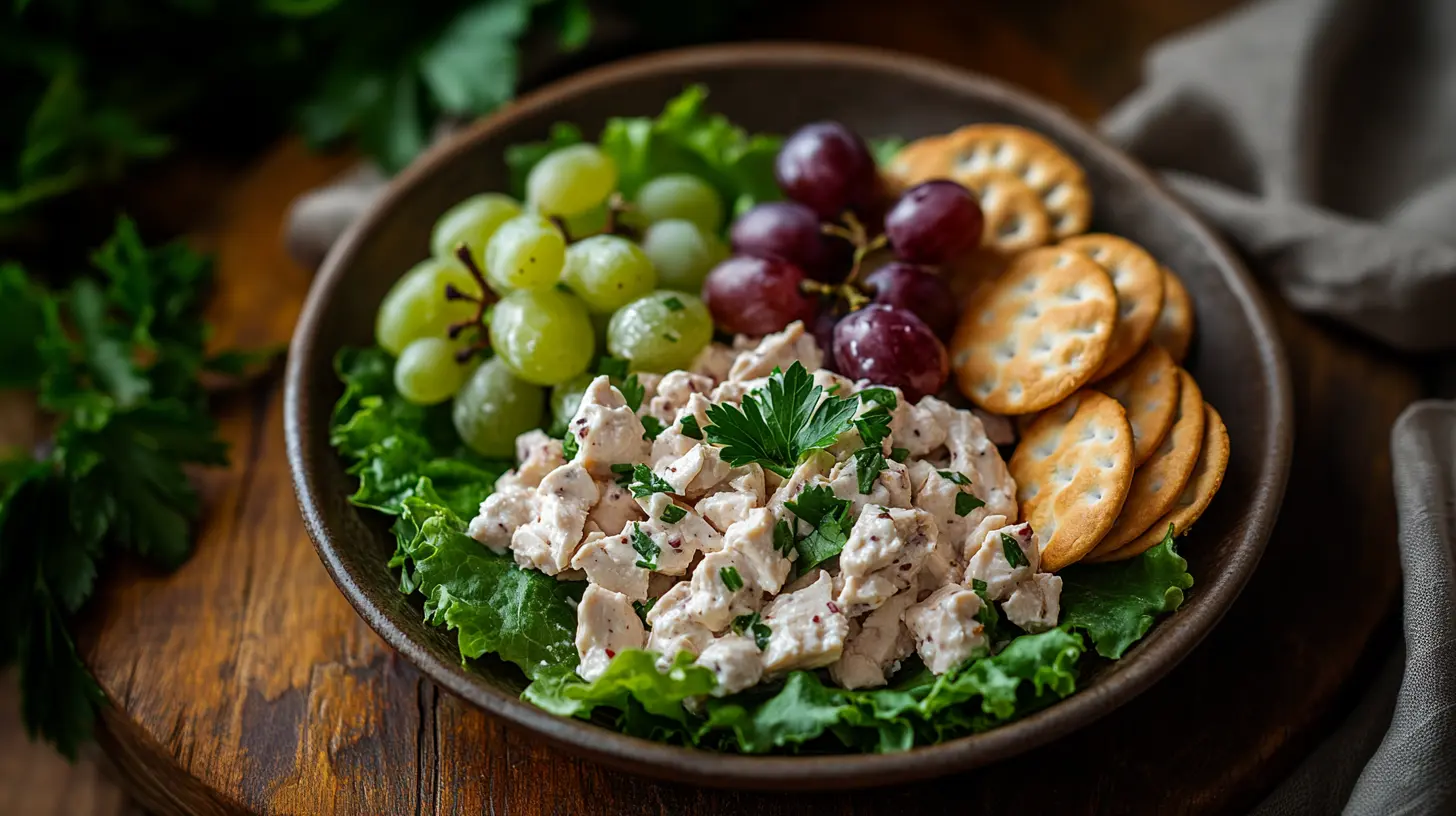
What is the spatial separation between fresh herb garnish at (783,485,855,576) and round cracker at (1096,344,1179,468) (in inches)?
16.8

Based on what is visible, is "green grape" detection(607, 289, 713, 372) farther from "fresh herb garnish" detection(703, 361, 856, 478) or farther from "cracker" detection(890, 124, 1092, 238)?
"cracker" detection(890, 124, 1092, 238)

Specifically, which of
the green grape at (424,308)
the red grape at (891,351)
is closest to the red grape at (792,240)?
the red grape at (891,351)

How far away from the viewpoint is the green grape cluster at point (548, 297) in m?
1.70

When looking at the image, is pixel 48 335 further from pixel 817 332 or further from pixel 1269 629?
pixel 1269 629

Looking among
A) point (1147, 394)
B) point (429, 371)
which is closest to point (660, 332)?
point (429, 371)

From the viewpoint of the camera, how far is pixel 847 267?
76.2 inches

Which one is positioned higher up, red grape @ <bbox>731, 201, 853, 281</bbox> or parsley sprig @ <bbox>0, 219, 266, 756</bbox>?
red grape @ <bbox>731, 201, 853, 281</bbox>

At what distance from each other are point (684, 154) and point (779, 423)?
0.77 meters

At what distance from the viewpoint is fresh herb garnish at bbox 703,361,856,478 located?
151cm

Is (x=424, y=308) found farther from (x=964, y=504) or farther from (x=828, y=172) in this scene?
(x=964, y=504)

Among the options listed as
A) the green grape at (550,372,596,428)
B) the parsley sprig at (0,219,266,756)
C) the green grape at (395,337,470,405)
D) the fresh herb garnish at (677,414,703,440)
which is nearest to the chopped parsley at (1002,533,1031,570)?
the fresh herb garnish at (677,414,703,440)

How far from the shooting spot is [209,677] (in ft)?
5.71

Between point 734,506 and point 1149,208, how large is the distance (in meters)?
0.99

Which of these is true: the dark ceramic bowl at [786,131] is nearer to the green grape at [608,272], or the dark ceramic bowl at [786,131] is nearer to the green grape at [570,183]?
the green grape at [570,183]
